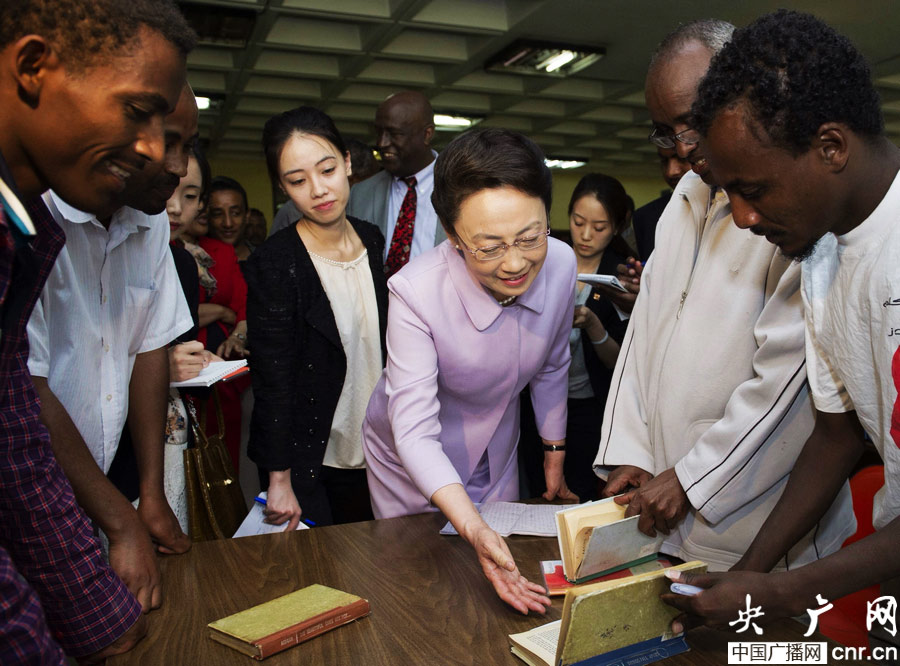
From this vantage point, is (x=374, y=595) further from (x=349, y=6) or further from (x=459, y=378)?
(x=349, y=6)

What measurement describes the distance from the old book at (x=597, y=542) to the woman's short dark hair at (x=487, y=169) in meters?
0.67

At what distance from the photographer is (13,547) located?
Answer: 111cm

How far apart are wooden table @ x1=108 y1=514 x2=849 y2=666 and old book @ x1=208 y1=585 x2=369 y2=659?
2 cm

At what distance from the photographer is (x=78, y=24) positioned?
0.90 meters

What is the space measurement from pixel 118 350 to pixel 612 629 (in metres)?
1.11

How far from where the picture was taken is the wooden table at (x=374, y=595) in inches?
45.4

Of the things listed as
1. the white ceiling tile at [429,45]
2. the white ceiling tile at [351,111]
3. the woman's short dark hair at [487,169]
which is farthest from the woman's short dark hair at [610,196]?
the white ceiling tile at [351,111]

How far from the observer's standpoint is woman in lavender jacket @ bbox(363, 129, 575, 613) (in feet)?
5.14

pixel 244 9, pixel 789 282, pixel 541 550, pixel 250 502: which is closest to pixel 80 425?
pixel 541 550

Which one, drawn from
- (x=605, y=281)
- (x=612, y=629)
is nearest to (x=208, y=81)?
(x=605, y=281)

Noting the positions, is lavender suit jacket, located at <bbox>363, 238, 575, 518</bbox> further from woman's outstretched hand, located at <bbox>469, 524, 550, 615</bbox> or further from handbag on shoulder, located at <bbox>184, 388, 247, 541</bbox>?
handbag on shoulder, located at <bbox>184, 388, 247, 541</bbox>

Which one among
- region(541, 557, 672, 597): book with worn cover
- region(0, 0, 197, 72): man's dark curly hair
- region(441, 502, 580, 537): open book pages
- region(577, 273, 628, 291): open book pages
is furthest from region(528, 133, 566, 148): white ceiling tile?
region(0, 0, 197, 72): man's dark curly hair

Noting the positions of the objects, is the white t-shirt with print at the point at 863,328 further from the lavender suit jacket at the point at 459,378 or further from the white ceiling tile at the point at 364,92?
the white ceiling tile at the point at 364,92

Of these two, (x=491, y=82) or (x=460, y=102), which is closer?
(x=491, y=82)
